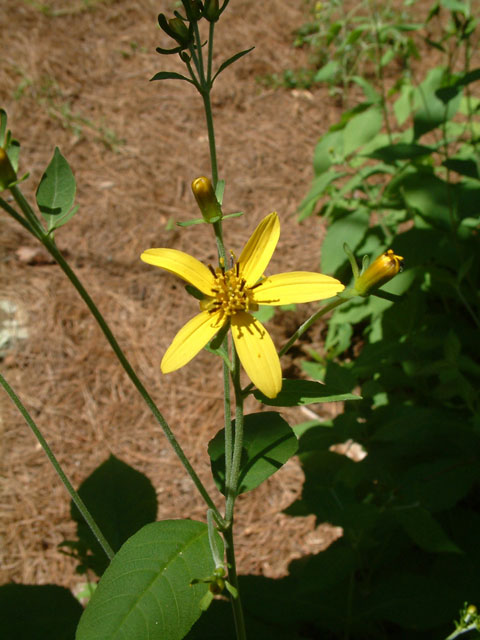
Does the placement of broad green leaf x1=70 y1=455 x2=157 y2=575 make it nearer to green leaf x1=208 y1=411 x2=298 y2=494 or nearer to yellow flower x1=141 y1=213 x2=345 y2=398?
green leaf x1=208 y1=411 x2=298 y2=494

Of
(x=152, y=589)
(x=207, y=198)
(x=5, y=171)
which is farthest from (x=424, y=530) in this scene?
(x=5, y=171)

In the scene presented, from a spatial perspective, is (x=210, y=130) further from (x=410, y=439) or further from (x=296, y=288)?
(x=410, y=439)

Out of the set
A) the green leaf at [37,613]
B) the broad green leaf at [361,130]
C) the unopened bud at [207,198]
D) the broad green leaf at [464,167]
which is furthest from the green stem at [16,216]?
the broad green leaf at [361,130]

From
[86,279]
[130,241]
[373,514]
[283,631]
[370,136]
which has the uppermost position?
[370,136]

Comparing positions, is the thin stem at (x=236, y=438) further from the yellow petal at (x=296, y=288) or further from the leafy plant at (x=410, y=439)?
the leafy plant at (x=410, y=439)

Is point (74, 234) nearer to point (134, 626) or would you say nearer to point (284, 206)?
point (284, 206)

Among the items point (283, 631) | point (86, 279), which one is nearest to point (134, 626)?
point (283, 631)
